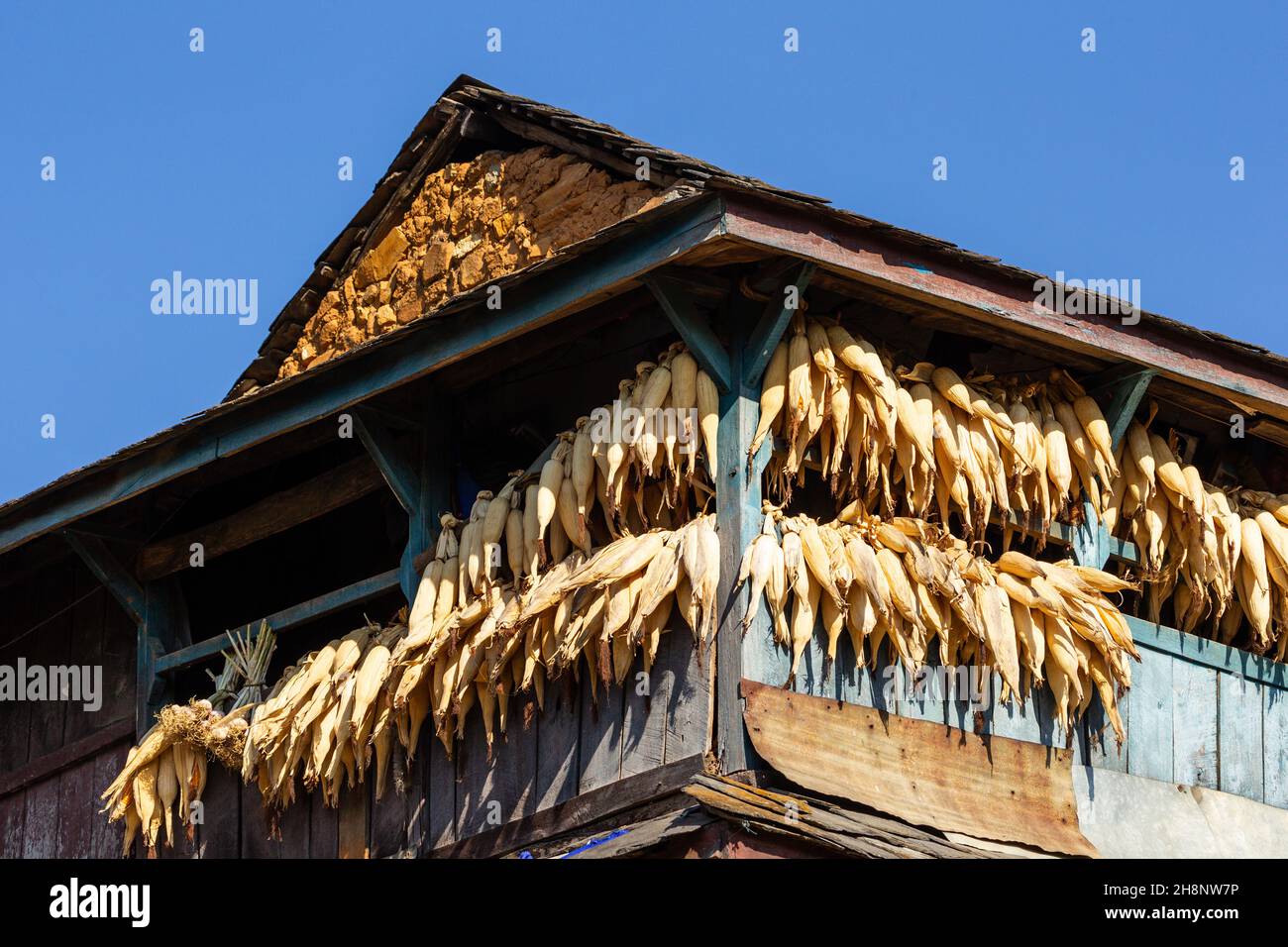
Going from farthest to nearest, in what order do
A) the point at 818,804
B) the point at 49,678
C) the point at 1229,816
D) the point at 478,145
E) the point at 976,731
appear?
the point at 49,678
the point at 478,145
the point at 1229,816
the point at 976,731
the point at 818,804

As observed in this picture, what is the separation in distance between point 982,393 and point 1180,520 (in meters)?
1.19

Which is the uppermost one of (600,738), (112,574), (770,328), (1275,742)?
(770,328)

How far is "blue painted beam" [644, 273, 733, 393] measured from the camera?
9.31 metres

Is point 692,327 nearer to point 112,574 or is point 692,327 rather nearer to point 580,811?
point 580,811

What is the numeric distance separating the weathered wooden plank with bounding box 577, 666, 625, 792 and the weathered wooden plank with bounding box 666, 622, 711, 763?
256mm

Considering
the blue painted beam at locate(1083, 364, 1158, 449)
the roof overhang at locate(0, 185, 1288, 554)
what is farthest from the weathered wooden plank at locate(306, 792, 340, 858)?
the blue painted beam at locate(1083, 364, 1158, 449)

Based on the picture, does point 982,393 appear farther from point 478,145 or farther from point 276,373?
point 276,373

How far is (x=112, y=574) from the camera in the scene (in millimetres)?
11898

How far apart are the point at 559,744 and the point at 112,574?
338cm

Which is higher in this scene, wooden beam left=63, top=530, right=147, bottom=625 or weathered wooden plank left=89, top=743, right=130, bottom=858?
wooden beam left=63, top=530, right=147, bottom=625

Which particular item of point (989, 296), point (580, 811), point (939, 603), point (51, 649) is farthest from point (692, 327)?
point (51, 649)

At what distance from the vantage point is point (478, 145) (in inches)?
471

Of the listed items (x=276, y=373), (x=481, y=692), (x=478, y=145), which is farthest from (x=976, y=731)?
(x=276, y=373)

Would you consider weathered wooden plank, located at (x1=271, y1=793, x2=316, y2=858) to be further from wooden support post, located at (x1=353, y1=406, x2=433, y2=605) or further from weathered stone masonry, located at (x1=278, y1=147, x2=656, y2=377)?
weathered stone masonry, located at (x1=278, y1=147, x2=656, y2=377)
